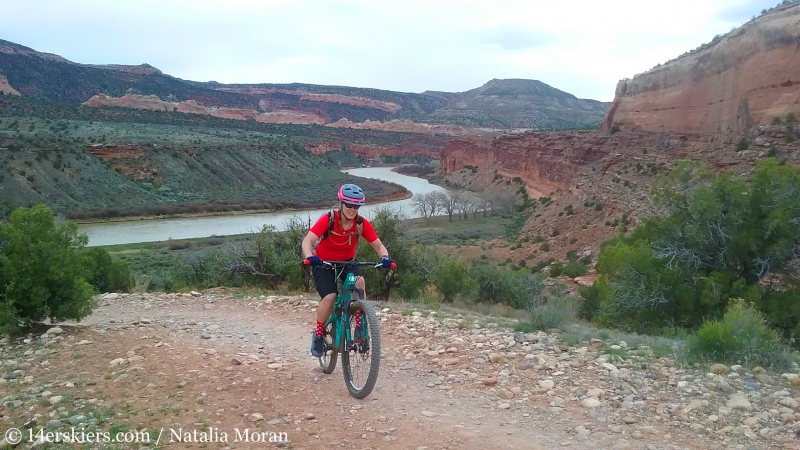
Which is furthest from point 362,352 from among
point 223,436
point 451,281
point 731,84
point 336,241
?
point 731,84

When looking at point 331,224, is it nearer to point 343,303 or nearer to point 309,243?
point 309,243

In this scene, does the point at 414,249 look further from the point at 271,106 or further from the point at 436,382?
the point at 271,106

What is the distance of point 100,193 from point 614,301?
161 feet

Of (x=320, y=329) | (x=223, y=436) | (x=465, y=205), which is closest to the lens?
(x=223, y=436)

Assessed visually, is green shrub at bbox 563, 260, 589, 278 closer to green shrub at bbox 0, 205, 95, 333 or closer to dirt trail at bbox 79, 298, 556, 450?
dirt trail at bbox 79, 298, 556, 450

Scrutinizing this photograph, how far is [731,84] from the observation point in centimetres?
3008

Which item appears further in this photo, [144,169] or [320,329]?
[144,169]

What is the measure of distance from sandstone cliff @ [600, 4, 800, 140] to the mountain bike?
27.5 metres

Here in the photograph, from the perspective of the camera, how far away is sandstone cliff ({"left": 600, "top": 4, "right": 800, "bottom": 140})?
26781mm

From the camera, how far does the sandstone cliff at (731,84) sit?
26.8 meters

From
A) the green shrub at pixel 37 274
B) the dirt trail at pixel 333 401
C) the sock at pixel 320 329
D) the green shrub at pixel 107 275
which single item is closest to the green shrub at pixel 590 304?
the dirt trail at pixel 333 401

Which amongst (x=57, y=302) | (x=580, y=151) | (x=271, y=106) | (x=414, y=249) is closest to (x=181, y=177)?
(x=580, y=151)

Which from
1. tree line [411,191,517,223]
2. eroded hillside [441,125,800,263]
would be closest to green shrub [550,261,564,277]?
eroded hillside [441,125,800,263]

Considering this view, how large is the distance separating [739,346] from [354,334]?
359cm
